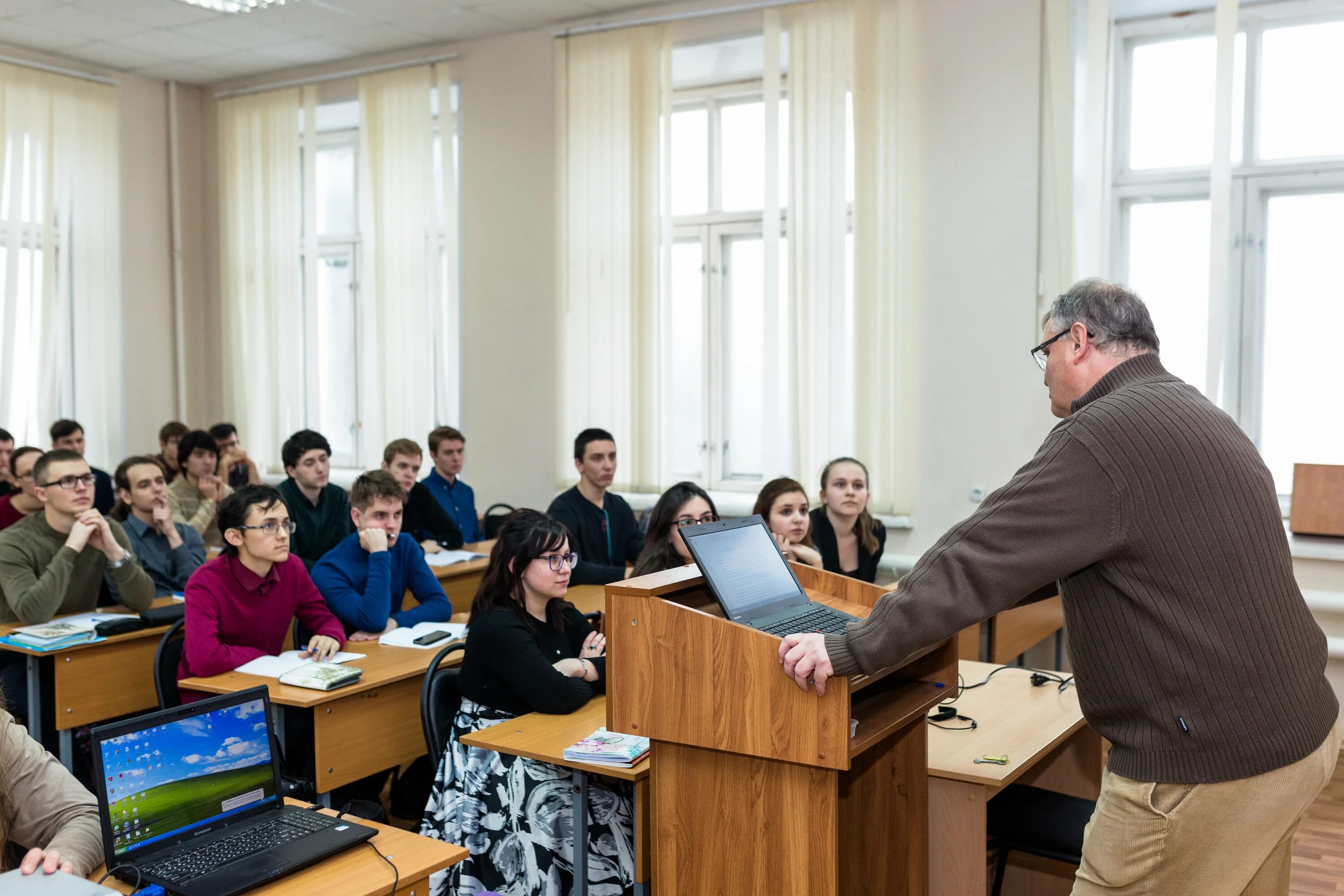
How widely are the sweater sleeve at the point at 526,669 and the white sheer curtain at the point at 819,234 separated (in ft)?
9.99

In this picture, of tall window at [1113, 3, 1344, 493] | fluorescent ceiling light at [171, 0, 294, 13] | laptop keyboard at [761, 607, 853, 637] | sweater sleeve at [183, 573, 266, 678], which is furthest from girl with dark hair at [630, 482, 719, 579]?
fluorescent ceiling light at [171, 0, 294, 13]

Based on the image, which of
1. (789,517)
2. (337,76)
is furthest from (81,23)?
(789,517)

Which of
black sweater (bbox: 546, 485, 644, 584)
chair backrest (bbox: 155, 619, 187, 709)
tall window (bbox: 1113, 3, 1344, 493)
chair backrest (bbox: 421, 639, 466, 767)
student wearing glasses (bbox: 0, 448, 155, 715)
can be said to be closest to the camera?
chair backrest (bbox: 421, 639, 466, 767)

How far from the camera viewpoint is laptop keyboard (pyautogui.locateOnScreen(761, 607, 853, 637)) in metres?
2.08

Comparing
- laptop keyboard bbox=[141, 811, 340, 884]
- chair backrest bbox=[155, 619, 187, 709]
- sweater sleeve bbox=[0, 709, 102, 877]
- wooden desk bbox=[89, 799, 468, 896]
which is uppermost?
sweater sleeve bbox=[0, 709, 102, 877]

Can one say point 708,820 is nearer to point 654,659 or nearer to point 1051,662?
point 654,659

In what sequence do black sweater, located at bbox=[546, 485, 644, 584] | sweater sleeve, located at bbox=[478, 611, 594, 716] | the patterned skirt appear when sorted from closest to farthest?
the patterned skirt < sweater sleeve, located at bbox=[478, 611, 594, 716] < black sweater, located at bbox=[546, 485, 644, 584]

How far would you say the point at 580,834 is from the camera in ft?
8.48

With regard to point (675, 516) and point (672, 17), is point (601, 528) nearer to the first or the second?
point (675, 516)

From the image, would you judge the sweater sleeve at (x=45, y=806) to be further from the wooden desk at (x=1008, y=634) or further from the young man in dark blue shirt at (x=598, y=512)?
the young man in dark blue shirt at (x=598, y=512)

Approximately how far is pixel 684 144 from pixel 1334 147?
3344mm

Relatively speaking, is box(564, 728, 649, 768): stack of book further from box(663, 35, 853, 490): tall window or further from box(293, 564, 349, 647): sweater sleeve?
box(663, 35, 853, 490): tall window

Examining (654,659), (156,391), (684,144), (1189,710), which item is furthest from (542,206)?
(1189,710)

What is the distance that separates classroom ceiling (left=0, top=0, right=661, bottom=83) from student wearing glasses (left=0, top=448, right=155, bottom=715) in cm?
326
